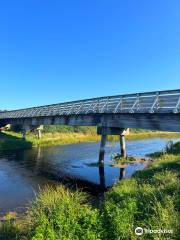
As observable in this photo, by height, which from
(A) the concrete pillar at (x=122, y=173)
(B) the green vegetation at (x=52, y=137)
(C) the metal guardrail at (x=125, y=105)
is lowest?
(A) the concrete pillar at (x=122, y=173)

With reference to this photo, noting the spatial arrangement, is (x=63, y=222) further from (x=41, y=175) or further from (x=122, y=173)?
(x=41, y=175)

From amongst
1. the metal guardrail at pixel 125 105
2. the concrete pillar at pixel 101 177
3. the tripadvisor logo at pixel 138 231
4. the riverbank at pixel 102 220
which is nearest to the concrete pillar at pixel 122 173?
the concrete pillar at pixel 101 177

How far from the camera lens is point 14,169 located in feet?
99.2

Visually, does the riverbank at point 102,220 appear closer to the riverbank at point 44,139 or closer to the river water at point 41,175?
the river water at point 41,175

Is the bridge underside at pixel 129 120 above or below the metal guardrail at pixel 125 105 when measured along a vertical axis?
below

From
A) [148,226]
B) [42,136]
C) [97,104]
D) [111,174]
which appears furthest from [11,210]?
[42,136]

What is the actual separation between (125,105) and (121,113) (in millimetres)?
888

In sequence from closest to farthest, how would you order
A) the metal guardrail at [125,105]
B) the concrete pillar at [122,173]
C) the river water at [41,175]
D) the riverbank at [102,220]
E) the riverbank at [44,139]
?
the riverbank at [102,220] → the river water at [41,175] → the metal guardrail at [125,105] → the concrete pillar at [122,173] → the riverbank at [44,139]

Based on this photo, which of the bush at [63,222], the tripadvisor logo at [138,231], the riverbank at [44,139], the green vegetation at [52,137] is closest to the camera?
the tripadvisor logo at [138,231]

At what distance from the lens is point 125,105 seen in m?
28.0

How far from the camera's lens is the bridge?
22053mm

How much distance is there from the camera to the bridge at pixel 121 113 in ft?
72.4

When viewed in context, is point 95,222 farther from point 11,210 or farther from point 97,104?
point 97,104

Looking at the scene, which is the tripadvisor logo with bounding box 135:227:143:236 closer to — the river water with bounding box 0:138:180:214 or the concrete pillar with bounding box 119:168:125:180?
the river water with bounding box 0:138:180:214
